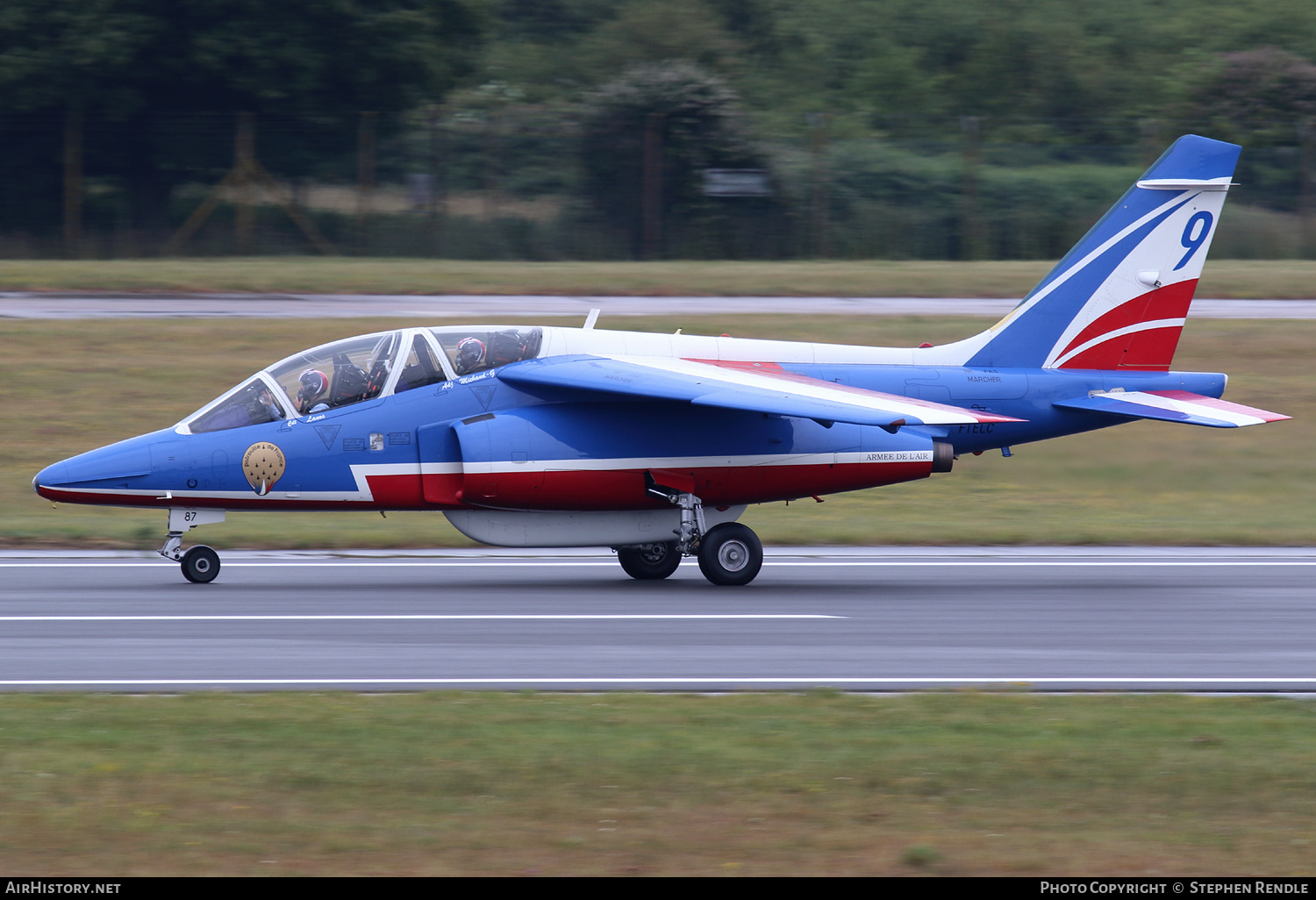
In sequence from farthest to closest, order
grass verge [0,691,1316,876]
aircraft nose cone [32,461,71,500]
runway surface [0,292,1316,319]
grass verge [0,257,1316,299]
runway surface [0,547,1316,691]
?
grass verge [0,257,1316,299] → runway surface [0,292,1316,319] → aircraft nose cone [32,461,71,500] → runway surface [0,547,1316,691] → grass verge [0,691,1316,876]

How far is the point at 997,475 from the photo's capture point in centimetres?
2128

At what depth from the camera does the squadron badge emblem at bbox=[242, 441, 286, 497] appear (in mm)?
14508

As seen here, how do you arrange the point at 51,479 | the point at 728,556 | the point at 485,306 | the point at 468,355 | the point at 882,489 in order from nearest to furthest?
the point at 51,479 < the point at 468,355 < the point at 728,556 < the point at 882,489 < the point at 485,306

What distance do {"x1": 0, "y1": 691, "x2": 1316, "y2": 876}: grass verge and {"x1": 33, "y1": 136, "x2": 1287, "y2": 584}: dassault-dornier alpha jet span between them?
4770 millimetres

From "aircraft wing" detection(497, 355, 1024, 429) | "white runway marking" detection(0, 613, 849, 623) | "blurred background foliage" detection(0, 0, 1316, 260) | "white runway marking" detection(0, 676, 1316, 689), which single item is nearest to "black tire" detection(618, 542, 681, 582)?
"aircraft wing" detection(497, 355, 1024, 429)

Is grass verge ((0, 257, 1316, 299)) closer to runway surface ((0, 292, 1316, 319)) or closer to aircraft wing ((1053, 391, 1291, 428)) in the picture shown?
runway surface ((0, 292, 1316, 319))

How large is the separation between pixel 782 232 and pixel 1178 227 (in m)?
22.0

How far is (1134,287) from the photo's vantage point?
54.2ft

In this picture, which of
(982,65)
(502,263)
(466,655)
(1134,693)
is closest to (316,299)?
(502,263)

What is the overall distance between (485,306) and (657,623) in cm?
1641

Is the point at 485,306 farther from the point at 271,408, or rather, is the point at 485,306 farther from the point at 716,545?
the point at 716,545

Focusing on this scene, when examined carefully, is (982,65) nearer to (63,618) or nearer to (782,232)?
(782,232)

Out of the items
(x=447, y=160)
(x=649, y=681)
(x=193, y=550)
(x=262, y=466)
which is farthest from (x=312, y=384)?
(x=447, y=160)

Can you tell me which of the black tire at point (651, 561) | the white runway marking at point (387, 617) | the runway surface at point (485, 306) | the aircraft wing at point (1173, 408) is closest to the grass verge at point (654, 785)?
the white runway marking at point (387, 617)
